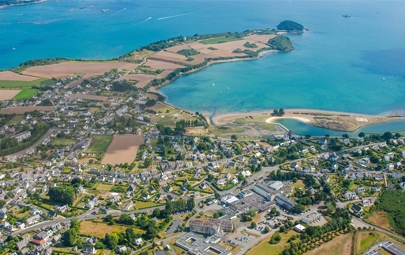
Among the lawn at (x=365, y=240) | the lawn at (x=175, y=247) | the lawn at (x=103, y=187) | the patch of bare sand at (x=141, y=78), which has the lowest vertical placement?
the lawn at (x=365, y=240)

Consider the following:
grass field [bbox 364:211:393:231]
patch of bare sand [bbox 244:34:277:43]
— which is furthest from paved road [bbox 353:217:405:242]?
patch of bare sand [bbox 244:34:277:43]

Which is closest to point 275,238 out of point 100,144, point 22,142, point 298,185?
point 298,185

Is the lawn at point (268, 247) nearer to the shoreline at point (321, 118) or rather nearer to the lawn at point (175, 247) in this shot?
the lawn at point (175, 247)

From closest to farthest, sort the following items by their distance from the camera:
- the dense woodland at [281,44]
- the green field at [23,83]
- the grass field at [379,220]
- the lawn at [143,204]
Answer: the grass field at [379,220] < the lawn at [143,204] < the green field at [23,83] < the dense woodland at [281,44]

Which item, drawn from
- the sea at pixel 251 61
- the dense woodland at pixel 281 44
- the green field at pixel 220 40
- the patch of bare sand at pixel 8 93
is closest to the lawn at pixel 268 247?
the sea at pixel 251 61

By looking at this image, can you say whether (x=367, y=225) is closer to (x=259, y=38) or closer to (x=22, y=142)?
(x=22, y=142)

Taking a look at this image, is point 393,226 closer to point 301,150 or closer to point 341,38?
point 301,150
